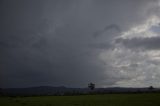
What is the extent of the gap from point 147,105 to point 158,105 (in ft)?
8.81

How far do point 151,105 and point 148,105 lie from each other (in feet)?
2.26

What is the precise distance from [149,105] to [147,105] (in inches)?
18.4

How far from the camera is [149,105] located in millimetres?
53125

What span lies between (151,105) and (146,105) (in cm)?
116

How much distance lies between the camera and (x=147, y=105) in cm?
5334

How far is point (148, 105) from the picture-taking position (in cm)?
5322

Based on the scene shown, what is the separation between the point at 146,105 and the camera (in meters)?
53.4

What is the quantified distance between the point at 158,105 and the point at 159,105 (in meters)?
0.22

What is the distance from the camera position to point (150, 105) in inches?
2087

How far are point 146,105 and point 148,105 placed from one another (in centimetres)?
47

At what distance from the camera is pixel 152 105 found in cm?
5275

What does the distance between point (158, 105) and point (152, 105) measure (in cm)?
154
